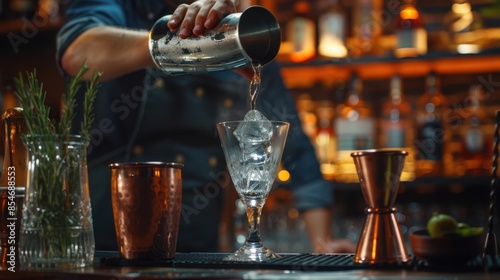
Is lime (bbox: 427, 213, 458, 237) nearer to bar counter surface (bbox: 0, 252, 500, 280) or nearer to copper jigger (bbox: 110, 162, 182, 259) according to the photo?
bar counter surface (bbox: 0, 252, 500, 280)

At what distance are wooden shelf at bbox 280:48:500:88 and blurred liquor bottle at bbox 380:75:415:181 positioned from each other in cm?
8

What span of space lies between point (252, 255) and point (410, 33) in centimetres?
199

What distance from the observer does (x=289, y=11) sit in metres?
3.44

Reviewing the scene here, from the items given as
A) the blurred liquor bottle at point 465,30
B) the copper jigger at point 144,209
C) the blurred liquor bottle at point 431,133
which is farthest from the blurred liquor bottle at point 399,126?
the copper jigger at point 144,209

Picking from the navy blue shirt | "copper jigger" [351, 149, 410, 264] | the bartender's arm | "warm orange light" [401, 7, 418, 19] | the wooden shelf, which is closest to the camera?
"copper jigger" [351, 149, 410, 264]

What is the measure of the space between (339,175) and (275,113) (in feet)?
2.54

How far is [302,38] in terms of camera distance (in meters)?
3.07

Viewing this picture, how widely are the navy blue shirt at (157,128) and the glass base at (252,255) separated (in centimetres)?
82

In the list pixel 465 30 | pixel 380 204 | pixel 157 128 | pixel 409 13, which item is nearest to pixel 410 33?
pixel 409 13

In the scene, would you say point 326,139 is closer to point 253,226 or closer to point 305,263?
point 253,226

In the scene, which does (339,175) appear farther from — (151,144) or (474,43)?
(151,144)

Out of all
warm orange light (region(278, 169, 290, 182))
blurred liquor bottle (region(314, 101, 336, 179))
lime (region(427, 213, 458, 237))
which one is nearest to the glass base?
lime (region(427, 213, 458, 237))

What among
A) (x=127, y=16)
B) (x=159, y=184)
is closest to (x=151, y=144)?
(x=127, y=16)

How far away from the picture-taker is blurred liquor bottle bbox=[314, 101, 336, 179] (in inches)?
120
